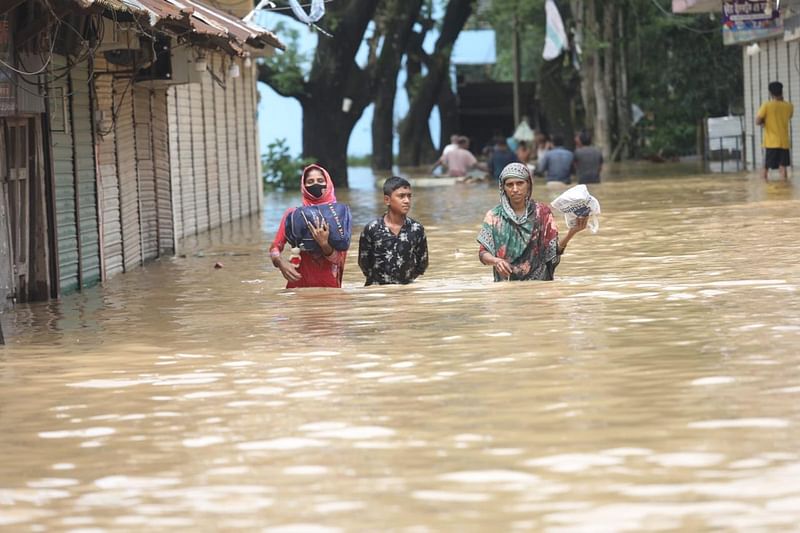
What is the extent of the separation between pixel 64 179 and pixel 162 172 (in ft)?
17.0

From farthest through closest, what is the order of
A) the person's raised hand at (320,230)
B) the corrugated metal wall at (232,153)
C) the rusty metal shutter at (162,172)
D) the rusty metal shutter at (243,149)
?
the rusty metal shutter at (243,149)
the corrugated metal wall at (232,153)
the rusty metal shutter at (162,172)
the person's raised hand at (320,230)

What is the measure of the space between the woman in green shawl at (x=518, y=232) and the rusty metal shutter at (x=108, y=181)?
5547mm

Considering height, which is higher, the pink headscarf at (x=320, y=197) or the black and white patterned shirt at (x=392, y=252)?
the pink headscarf at (x=320, y=197)

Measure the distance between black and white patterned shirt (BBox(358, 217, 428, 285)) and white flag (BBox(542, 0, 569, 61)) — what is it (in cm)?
3236

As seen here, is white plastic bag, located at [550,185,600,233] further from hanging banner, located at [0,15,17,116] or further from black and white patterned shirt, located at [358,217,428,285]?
hanging banner, located at [0,15,17,116]

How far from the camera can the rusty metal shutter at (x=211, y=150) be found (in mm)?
24561

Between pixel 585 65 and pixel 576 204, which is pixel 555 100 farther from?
pixel 576 204

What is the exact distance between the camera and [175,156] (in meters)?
21.4

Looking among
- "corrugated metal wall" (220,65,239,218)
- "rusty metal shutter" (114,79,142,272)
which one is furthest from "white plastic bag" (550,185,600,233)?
"corrugated metal wall" (220,65,239,218)

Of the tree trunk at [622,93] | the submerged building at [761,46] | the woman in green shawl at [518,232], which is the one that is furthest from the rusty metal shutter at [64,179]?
the tree trunk at [622,93]

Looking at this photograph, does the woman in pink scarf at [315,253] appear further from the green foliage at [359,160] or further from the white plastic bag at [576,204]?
the green foliage at [359,160]

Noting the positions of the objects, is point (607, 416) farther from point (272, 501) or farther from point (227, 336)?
point (227, 336)

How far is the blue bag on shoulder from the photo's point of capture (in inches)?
448

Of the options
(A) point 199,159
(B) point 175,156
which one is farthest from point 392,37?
(B) point 175,156
